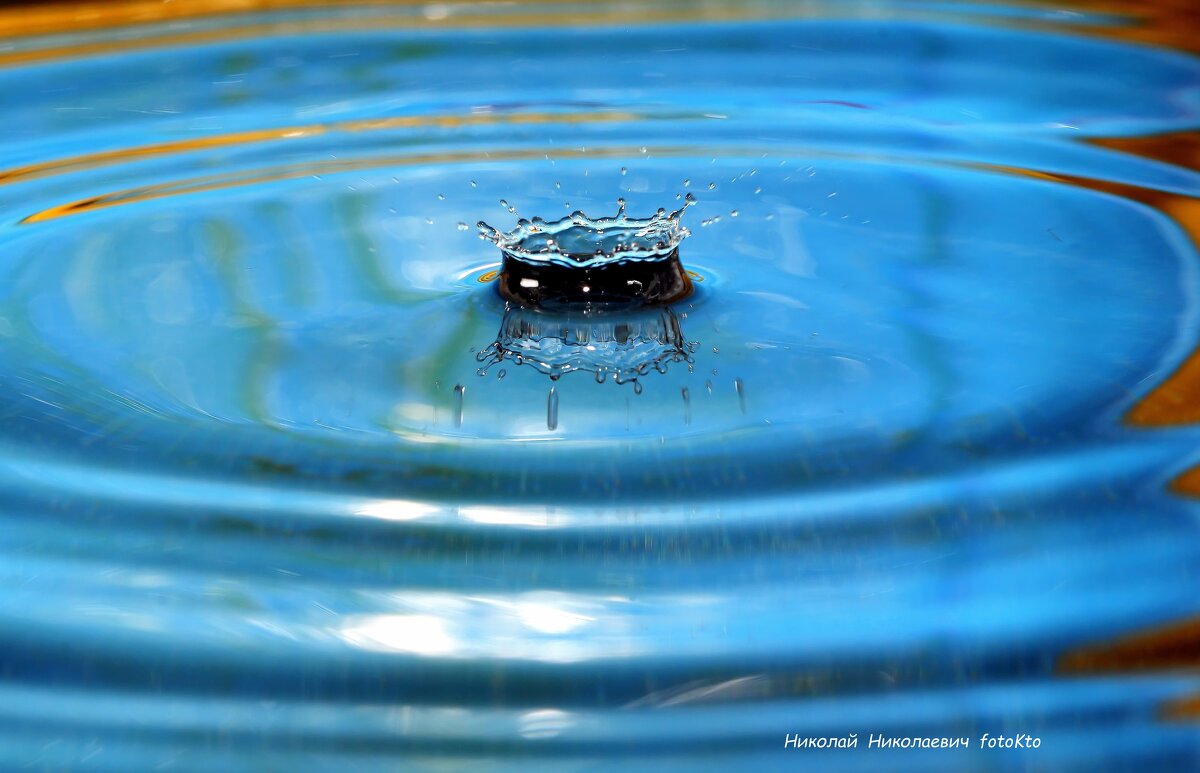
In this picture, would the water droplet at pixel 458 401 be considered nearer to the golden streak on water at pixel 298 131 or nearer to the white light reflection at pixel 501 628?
the white light reflection at pixel 501 628

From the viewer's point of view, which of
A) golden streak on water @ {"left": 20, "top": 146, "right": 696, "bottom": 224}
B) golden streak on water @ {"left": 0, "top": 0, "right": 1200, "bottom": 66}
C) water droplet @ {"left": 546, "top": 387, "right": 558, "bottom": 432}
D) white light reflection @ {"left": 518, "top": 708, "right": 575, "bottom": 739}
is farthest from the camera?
golden streak on water @ {"left": 0, "top": 0, "right": 1200, "bottom": 66}

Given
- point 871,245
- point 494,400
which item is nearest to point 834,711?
point 494,400

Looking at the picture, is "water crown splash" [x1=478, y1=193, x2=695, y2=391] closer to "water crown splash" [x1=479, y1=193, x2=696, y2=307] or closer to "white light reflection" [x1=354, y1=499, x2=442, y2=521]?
"water crown splash" [x1=479, y1=193, x2=696, y2=307]

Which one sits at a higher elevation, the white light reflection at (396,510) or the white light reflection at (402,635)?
the white light reflection at (396,510)

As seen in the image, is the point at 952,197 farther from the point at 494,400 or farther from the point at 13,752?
the point at 13,752

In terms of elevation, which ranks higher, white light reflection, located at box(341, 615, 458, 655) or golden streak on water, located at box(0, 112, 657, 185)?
golden streak on water, located at box(0, 112, 657, 185)

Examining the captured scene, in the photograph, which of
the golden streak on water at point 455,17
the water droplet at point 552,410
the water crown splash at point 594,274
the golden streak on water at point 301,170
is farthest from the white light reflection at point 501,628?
the golden streak on water at point 455,17

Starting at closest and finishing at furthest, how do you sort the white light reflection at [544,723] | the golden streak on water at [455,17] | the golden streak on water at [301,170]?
the white light reflection at [544,723] < the golden streak on water at [301,170] < the golden streak on water at [455,17]

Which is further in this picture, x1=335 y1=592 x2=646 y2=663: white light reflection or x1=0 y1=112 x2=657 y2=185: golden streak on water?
x1=0 y1=112 x2=657 y2=185: golden streak on water

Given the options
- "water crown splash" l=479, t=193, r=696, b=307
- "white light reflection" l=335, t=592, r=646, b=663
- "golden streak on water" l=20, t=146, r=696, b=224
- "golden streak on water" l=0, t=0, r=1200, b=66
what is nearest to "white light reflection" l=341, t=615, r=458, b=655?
"white light reflection" l=335, t=592, r=646, b=663

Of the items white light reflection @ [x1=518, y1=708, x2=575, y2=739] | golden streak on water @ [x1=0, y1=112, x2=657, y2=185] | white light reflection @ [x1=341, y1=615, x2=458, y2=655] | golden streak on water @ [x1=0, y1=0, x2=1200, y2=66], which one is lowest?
white light reflection @ [x1=518, y1=708, x2=575, y2=739]
